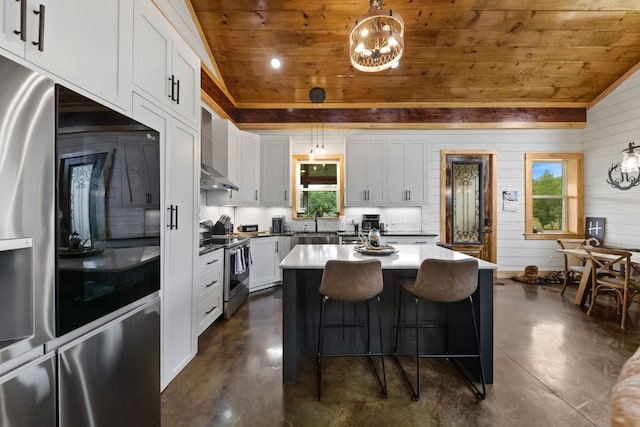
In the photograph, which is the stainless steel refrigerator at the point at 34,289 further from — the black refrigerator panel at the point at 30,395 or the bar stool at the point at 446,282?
the bar stool at the point at 446,282

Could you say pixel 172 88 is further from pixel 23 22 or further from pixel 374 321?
pixel 374 321

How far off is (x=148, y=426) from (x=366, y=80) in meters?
4.94

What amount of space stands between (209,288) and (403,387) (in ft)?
6.87

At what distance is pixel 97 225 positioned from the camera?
116 centimetres

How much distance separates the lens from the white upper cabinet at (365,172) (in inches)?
195

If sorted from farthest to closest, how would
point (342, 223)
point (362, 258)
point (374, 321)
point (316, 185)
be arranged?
1. point (316, 185)
2. point (342, 223)
3. point (374, 321)
4. point (362, 258)

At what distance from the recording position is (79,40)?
127 centimetres

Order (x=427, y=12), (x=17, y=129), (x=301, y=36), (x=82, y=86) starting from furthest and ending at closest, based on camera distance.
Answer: (x=301, y=36), (x=427, y=12), (x=82, y=86), (x=17, y=129)

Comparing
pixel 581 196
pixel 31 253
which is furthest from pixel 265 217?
pixel 581 196

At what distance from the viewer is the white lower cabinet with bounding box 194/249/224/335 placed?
9.04 ft

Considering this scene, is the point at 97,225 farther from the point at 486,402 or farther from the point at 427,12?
the point at 427,12

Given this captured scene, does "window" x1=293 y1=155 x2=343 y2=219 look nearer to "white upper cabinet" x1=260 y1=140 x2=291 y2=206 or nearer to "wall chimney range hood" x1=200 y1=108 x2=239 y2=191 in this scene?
"white upper cabinet" x1=260 y1=140 x2=291 y2=206

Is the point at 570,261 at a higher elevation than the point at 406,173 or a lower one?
lower

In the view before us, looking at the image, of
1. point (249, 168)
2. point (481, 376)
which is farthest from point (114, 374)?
point (249, 168)
